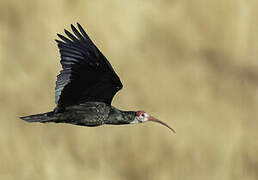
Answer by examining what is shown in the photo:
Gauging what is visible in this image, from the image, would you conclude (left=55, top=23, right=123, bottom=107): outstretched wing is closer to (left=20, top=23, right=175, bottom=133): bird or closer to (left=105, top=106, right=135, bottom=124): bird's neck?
(left=20, top=23, right=175, bottom=133): bird

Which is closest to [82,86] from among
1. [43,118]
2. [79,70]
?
[79,70]

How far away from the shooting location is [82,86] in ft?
32.0

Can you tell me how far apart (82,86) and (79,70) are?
8.9 inches

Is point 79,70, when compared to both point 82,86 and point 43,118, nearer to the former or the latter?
point 82,86

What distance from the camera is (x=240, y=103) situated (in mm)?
12180

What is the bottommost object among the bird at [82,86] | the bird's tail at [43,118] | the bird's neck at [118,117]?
the bird's neck at [118,117]

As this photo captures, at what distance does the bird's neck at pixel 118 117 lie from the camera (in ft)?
33.1

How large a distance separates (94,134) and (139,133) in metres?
0.56

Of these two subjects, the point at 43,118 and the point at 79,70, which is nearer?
the point at 79,70

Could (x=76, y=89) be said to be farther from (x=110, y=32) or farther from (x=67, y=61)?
(x=110, y=32)

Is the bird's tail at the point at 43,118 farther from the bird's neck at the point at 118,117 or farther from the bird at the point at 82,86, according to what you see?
the bird's neck at the point at 118,117

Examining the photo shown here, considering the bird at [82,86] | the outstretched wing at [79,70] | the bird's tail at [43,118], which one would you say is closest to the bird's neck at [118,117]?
the bird at [82,86]

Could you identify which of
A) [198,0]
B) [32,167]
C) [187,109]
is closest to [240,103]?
[187,109]

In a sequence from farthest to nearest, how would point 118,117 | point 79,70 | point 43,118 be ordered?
point 118,117, point 43,118, point 79,70
